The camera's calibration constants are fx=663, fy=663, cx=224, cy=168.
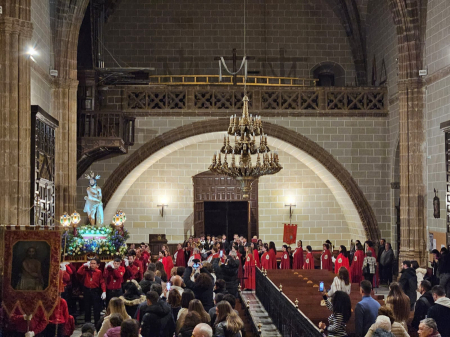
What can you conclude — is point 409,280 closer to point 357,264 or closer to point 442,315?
point 442,315

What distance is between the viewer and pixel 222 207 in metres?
23.7

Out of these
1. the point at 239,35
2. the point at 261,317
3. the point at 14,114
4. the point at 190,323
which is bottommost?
the point at 261,317

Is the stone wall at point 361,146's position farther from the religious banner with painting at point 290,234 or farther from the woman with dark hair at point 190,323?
the woman with dark hair at point 190,323

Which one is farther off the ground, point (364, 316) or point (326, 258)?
point (364, 316)

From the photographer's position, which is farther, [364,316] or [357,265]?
[357,265]

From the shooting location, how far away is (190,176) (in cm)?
2338

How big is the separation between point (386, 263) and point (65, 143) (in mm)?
9146

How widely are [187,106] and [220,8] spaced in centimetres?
510

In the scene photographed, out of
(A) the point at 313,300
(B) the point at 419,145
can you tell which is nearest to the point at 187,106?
(B) the point at 419,145

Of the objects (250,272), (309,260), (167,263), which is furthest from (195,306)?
(309,260)

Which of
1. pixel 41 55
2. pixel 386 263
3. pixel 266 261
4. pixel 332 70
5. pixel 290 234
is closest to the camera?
pixel 41 55

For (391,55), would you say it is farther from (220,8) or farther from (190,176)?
(190,176)

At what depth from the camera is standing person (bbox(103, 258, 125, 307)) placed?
1150 centimetres

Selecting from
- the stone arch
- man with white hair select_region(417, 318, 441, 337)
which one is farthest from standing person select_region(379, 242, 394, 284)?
man with white hair select_region(417, 318, 441, 337)
